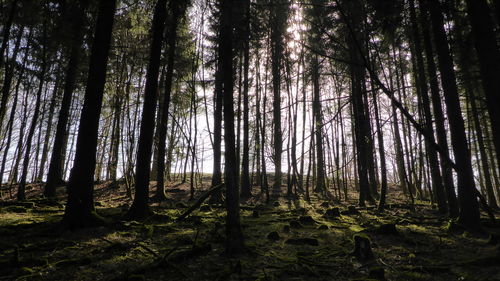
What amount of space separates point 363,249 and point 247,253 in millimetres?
2183

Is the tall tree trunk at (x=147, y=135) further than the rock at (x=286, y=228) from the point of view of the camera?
Yes

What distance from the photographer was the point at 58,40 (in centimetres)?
762

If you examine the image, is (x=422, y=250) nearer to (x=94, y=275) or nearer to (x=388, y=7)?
(x=388, y=7)

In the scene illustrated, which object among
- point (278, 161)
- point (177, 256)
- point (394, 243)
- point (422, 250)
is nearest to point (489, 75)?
point (422, 250)

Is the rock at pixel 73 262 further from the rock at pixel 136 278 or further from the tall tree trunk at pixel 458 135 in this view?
the tall tree trunk at pixel 458 135

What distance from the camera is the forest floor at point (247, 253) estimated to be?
13.3ft

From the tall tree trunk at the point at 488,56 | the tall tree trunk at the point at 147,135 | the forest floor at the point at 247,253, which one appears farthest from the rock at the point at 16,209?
the tall tree trunk at the point at 488,56

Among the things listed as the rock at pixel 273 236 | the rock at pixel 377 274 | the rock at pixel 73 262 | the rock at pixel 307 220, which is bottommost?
the rock at pixel 377 274

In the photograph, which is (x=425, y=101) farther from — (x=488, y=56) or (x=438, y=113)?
(x=488, y=56)

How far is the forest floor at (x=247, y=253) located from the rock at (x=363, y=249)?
5.5 inches

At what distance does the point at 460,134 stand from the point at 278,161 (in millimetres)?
11960

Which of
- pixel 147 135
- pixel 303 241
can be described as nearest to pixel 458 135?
pixel 303 241

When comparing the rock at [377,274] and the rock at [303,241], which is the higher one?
the rock at [303,241]

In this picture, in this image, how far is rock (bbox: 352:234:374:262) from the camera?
194 inches
